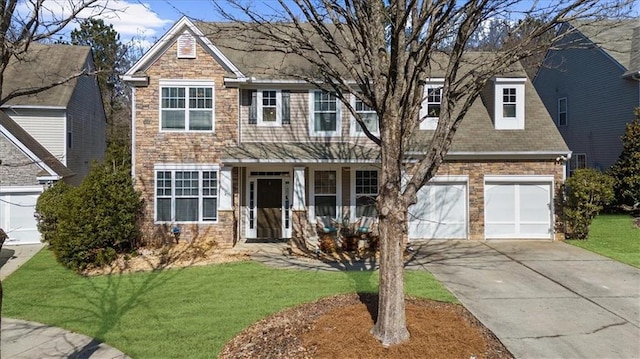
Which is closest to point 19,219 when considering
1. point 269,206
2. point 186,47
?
point 186,47

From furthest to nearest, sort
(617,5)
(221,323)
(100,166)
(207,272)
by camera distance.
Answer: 1. (100,166)
2. (207,272)
3. (221,323)
4. (617,5)

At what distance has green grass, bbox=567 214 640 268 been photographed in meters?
12.3

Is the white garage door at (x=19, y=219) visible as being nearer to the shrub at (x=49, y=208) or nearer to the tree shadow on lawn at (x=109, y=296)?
the shrub at (x=49, y=208)

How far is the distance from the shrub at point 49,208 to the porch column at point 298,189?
7.50m

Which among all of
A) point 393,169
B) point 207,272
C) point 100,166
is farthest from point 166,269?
point 393,169

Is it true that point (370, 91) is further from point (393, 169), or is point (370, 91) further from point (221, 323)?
point (221, 323)

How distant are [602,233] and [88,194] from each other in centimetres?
1628

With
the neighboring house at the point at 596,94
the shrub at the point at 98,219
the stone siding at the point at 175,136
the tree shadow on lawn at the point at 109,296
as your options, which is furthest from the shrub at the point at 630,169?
the shrub at the point at 98,219

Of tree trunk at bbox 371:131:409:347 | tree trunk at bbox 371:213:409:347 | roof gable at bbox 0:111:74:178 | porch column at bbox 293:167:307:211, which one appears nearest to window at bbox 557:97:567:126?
porch column at bbox 293:167:307:211

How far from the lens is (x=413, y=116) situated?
653cm

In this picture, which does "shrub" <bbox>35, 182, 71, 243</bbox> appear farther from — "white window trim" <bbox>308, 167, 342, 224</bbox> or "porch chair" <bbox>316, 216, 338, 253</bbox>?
"porch chair" <bbox>316, 216, 338, 253</bbox>

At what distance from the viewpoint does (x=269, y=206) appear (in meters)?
15.9

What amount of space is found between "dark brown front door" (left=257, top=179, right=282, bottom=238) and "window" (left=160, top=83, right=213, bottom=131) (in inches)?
110

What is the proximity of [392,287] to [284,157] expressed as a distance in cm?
864
